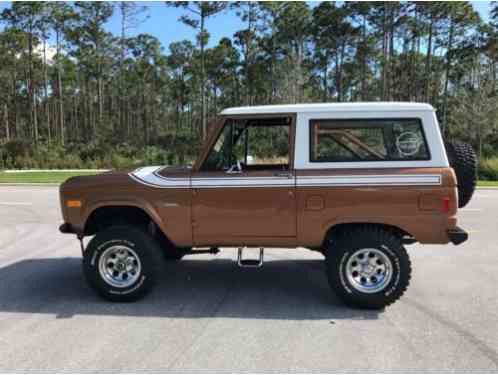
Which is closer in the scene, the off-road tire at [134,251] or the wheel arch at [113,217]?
the off-road tire at [134,251]

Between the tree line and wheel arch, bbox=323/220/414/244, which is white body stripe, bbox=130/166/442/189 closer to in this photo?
wheel arch, bbox=323/220/414/244

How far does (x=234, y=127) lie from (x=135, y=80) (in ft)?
192

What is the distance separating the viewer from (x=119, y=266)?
4.71 m

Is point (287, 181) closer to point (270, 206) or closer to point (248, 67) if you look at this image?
point (270, 206)

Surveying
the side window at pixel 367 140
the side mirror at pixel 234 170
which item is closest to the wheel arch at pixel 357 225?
the side window at pixel 367 140

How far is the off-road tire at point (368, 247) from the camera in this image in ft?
14.1

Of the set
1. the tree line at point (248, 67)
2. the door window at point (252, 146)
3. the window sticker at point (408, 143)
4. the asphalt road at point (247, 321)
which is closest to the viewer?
the asphalt road at point (247, 321)

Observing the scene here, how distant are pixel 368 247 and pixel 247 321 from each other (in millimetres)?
1445

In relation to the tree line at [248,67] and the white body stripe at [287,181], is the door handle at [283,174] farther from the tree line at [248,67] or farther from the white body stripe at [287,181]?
the tree line at [248,67]

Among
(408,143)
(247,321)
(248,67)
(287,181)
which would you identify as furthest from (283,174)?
(248,67)

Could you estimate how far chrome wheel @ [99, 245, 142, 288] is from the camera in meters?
4.64

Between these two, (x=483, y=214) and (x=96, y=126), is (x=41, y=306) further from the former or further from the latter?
(x=96, y=126)

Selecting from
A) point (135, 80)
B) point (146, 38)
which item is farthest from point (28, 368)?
point (135, 80)

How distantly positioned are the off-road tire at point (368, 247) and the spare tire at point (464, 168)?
0.89 m
